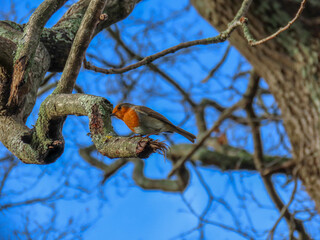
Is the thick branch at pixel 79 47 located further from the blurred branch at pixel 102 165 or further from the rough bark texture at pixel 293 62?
the blurred branch at pixel 102 165

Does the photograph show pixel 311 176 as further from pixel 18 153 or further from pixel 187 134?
pixel 18 153

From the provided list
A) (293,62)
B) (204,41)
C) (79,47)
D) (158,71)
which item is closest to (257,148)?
(293,62)

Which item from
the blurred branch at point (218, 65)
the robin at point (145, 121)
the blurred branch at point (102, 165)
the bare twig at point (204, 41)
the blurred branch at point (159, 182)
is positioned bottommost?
the robin at point (145, 121)

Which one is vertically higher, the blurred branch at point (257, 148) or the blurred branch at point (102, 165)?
the blurred branch at point (102, 165)

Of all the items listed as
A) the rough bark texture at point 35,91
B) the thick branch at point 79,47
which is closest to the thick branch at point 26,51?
the rough bark texture at point 35,91

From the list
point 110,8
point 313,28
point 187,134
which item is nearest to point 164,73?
point 313,28

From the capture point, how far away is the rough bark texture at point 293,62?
388 centimetres

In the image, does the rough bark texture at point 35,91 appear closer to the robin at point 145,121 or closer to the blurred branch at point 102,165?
the robin at point 145,121

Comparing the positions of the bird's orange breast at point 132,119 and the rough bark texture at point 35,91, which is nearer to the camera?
the rough bark texture at point 35,91

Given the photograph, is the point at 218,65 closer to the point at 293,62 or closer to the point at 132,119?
the point at 293,62

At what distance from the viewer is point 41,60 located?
7.65ft

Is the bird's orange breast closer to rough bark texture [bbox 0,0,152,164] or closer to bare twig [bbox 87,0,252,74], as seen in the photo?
bare twig [bbox 87,0,252,74]

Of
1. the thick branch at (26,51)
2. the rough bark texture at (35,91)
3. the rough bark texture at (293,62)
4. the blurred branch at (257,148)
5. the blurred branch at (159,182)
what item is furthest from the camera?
the blurred branch at (159,182)

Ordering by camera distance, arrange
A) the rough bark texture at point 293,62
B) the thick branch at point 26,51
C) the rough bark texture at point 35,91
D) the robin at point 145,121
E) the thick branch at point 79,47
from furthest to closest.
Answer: the rough bark texture at point 293,62 < the robin at point 145,121 < the thick branch at point 26,51 < the thick branch at point 79,47 < the rough bark texture at point 35,91
